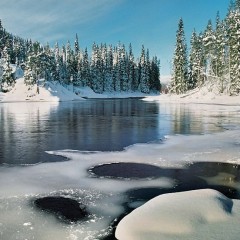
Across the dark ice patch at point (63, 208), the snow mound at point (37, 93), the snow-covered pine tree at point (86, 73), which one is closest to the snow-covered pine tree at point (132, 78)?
the snow-covered pine tree at point (86, 73)

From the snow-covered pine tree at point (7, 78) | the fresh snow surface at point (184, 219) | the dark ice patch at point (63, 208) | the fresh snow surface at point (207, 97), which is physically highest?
the snow-covered pine tree at point (7, 78)

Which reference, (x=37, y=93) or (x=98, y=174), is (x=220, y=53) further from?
(x=98, y=174)

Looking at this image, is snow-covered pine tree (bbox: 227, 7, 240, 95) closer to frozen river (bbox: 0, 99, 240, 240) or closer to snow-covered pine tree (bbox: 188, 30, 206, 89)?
snow-covered pine tree (bbox: 188, 30, 206, 89)

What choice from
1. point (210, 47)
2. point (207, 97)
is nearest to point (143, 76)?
point (210, 47)

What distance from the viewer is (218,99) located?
60062 mm

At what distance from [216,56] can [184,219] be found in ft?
228

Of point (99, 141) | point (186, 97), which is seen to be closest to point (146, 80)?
point (186, 97)

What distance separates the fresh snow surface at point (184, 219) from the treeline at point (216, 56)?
174 feet

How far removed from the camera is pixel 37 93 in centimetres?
8231

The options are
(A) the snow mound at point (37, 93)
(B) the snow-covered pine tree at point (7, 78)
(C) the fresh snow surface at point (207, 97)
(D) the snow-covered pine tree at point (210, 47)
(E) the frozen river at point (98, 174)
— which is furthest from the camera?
(B) the snow-covered pine tree at point (7, 78)

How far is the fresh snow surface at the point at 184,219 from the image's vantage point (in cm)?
541

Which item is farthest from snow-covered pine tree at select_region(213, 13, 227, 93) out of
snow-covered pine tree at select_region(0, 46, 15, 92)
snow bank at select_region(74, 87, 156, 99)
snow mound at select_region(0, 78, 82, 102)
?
→ snow-covered pine tree at select_region(0, 46, 15, 92)

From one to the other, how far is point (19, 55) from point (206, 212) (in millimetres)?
131484

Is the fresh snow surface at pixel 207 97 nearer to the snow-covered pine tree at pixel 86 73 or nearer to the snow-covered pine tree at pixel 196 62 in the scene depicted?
Result: the snow-covered pine tree at pixel 196 62
